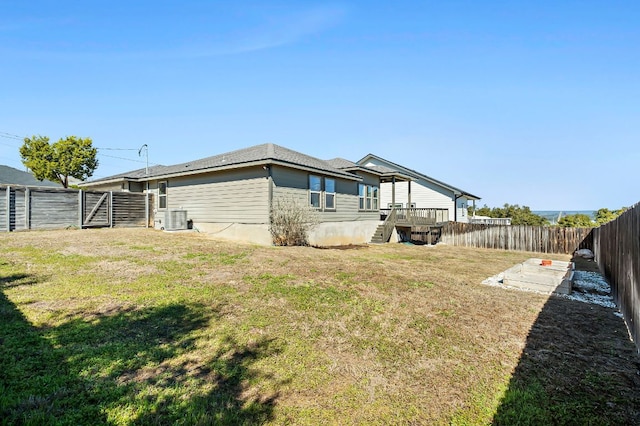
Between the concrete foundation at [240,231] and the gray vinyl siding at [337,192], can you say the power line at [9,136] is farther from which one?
the gray vinyl siding at [337,192]

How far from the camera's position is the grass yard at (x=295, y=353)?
8.77ft

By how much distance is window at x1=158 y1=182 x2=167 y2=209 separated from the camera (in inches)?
694

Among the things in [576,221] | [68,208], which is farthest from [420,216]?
[68,208]

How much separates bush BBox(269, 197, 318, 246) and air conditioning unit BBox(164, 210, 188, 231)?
5415mm

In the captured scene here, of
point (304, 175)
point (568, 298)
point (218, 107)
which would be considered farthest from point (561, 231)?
point (218, 107)

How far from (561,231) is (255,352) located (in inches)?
710

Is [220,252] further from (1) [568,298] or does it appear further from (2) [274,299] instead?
(1) [568,298]

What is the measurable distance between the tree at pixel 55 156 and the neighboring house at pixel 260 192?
50.4 feet

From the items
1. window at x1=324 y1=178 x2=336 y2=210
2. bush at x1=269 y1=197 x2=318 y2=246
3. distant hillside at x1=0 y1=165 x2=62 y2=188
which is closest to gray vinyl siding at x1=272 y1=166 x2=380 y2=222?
window at x1=324 y1=178 x2=336 y2=210

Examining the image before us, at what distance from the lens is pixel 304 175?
1492 centimetres

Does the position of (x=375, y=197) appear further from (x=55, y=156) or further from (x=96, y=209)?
(x=55, y=156)

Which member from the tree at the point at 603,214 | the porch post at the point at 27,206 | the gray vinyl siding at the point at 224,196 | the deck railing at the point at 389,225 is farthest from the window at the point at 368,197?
the tree at the point at 603,214

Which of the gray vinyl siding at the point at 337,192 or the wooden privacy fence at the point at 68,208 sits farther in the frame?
the gray vinyl siding at the point at 337,192

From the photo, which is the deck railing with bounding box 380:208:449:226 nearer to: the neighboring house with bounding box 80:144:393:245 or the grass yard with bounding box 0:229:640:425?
the neighboring house with bounding box 80:144:393:245
